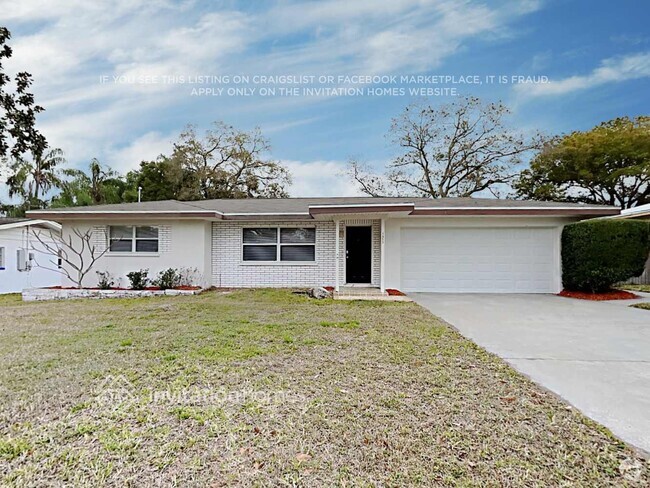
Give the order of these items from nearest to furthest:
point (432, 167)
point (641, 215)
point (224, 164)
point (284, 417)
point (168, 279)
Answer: point (284, 417) < point (168, 279) < point (641, 215) < point (432, 167) < point (224, 164)

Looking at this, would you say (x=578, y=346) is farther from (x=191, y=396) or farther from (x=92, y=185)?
(x=92, y=185)

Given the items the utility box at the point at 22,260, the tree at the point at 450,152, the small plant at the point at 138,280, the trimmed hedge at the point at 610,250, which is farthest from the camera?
the tree at the point at 450,152

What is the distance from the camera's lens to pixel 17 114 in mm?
13695

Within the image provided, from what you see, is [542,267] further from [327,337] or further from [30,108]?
[30,108]

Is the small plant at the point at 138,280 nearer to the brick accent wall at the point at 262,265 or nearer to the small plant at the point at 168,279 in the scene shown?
the small plant at the point at 168,279

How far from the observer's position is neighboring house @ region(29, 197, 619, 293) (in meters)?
11.5

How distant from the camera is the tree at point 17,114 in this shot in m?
13.4

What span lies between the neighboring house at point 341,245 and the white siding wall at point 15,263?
5564 mm

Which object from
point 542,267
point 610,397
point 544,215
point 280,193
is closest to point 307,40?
point 544,215

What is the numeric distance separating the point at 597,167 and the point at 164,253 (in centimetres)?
2510

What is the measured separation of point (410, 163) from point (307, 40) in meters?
14.4

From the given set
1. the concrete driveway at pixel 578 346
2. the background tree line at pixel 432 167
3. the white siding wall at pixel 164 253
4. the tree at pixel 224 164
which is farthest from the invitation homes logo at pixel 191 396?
the tree at pixel 224 164

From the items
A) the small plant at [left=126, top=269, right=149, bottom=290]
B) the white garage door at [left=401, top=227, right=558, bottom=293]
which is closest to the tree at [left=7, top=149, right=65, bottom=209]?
the small plant at [left=126, top=269, right=149, bottom=290]

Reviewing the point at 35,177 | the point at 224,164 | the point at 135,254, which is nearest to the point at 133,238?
the point at 135,254
